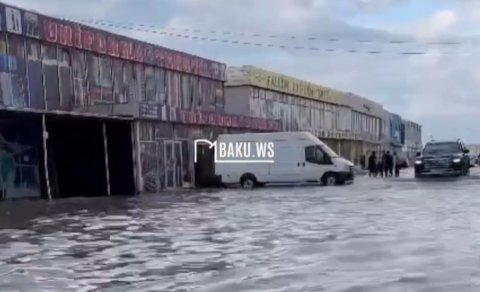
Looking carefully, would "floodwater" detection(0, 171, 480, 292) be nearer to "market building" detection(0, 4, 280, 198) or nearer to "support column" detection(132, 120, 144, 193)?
"market building" detection(0, 4, 280, 198)

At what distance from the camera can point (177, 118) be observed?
4066 centimetres

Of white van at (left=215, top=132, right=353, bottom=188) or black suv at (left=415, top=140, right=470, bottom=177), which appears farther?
black suv at (left=415, top=140, right=470, bottom=177)

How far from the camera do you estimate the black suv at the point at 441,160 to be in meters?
42.8

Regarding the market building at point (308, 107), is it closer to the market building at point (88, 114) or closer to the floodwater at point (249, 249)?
the market building at point (88, 114)

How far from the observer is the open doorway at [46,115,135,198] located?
35.8 metres

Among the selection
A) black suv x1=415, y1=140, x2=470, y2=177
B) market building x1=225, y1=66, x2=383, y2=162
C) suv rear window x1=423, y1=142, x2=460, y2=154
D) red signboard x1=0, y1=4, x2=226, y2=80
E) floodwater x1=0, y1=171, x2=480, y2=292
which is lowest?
floodwater x1=0, y1=171, x2=480, y2=292

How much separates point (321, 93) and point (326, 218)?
186ft

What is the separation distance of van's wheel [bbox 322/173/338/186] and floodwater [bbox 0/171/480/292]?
1551cm

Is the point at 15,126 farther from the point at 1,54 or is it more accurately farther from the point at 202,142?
the point at 202,142

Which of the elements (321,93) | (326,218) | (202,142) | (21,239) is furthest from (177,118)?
(321,93)

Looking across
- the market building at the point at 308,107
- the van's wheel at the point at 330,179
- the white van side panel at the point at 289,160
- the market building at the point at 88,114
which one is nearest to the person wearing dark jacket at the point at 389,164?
the market building at the point at 308,107

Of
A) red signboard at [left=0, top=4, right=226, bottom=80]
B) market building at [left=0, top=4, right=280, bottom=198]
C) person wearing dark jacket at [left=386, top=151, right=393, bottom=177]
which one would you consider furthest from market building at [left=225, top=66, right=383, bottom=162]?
market building at [left=0, top=4, right=280, bottom=198]

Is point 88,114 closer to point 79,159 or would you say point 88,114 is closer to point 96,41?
point 79,159

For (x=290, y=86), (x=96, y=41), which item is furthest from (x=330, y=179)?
(x=290, y=86)
